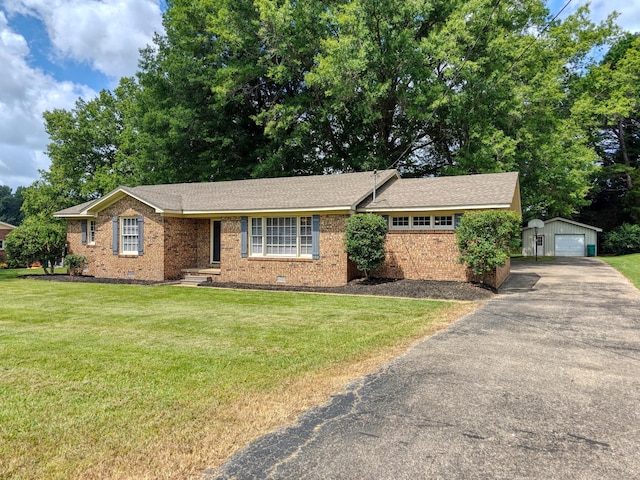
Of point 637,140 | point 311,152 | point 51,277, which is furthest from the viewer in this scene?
point 637,140

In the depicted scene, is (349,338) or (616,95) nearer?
(349,338)

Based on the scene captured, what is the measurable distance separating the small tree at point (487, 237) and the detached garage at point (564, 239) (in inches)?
971

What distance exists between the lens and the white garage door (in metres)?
34.3

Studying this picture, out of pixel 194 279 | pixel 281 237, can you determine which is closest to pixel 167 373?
pixel 281 237

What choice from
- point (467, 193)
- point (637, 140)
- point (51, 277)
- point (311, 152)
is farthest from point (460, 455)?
point (637, 140)

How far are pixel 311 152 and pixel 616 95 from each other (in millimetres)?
22371

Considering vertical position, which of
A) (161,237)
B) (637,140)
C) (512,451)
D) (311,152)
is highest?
(637,140)

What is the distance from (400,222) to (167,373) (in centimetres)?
1069

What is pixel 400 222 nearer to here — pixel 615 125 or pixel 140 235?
pixel 140 235

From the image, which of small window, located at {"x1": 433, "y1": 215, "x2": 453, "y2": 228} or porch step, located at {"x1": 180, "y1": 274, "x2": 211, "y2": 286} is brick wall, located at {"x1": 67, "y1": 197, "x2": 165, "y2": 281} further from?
small window, located at {"x1": 433, "y1": 215, "x2": 453, "y2": 228}

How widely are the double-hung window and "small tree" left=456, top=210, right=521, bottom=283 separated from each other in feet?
17.5

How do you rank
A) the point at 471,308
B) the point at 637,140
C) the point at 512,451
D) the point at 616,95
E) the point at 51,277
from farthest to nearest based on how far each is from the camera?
1. the point at 637,140
2. the point at 616,95
3. the point at 51,277
4. the point at 471,308
5. the point at 512,451

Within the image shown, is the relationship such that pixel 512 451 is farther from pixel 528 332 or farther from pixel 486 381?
pixel 528 332

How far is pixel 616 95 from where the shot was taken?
2888 centimetres
